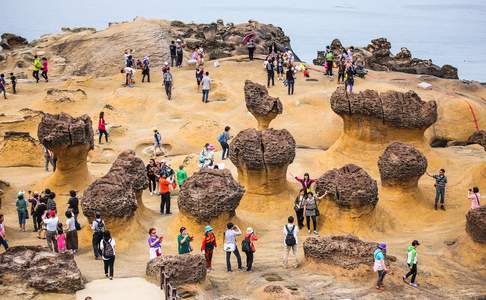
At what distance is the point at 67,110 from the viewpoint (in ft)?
92.2

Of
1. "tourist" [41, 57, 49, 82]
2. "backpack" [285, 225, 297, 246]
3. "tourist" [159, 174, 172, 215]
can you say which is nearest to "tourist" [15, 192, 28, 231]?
"tourist" [159, 174, 172, 215]

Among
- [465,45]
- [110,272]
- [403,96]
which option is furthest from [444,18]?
[110,272]

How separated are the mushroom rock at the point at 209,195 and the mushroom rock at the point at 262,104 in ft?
22.4

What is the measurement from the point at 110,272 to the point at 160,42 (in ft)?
79.4

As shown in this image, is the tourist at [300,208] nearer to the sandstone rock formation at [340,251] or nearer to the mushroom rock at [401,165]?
the sandstone rock formation at [340,251]

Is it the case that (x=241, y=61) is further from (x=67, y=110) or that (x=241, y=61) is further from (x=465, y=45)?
(x=465, y=45)

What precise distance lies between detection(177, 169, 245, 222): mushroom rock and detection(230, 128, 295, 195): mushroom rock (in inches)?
75.7

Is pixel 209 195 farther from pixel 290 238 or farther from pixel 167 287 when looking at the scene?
pixel 167 287

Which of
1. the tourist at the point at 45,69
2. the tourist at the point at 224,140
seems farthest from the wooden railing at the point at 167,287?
the tourist at the point at 45,69

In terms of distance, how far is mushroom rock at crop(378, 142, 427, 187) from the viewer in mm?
17766

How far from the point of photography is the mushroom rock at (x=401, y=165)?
17.8 m

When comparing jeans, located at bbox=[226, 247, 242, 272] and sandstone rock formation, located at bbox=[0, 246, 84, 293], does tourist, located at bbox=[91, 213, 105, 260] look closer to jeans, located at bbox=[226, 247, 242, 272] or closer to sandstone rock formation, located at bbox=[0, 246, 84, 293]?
sandstone rock formation, located at bbox=[0, 246, 84, 293]

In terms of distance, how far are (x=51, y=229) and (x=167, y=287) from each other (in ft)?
13.2

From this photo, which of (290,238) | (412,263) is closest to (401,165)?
(412,263)
